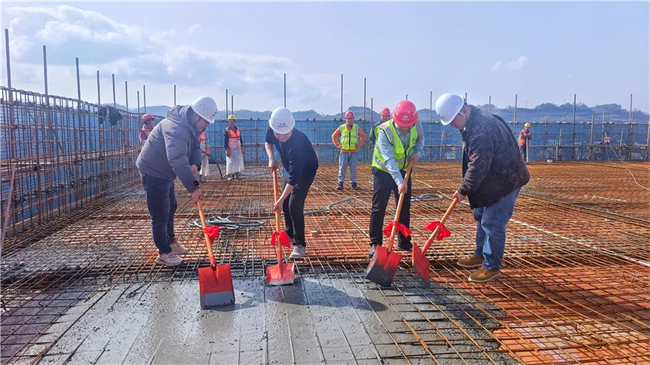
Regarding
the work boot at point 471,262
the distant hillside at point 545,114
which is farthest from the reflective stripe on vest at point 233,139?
the distant hillside at point 545,114

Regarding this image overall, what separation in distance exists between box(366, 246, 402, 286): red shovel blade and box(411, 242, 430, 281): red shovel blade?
0.46 ft

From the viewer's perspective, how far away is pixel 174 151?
3445mm

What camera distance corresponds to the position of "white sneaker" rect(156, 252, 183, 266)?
3.77 meters

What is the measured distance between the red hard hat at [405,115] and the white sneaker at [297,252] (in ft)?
4.55

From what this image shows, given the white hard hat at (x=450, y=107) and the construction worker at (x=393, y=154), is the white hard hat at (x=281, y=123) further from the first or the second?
the white hard hat at (x=450, y=107)

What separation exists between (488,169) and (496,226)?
0.46 metres

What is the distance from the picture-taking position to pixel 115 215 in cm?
605

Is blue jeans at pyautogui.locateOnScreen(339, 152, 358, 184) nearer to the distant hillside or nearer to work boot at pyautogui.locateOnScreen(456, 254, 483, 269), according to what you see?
work boot at pyautogui.locateOnScreen(456, 254, 483, 269)

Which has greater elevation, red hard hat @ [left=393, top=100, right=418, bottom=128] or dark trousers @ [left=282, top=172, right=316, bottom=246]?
red hard hat @ [left=393, top=100, right=418, bottom=128]

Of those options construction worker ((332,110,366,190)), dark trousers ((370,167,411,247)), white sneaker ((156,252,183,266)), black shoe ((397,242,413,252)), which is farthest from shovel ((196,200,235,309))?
construction worker ((332,110,366,190))

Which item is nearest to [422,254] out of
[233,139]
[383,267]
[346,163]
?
[383,267]

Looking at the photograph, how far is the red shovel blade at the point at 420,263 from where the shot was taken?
10.8 ft

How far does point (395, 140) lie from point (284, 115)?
996mm

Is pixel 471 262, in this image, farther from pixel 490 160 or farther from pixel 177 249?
pixel 177 249
